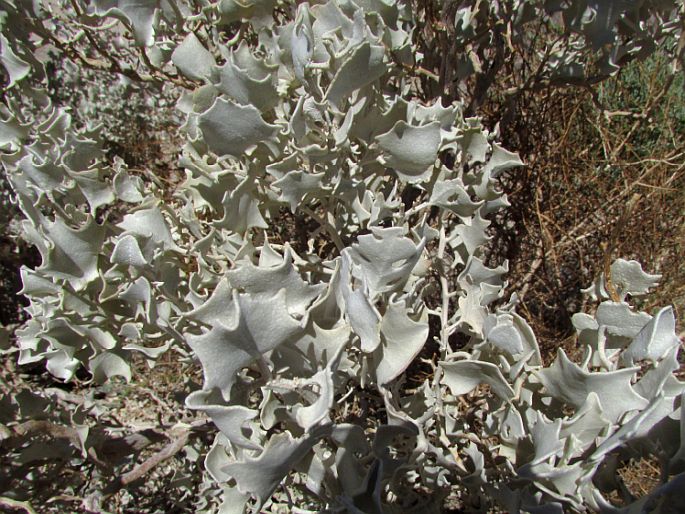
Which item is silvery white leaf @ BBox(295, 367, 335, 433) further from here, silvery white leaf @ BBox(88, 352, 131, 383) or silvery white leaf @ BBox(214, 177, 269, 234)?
silvery white leaf @ BBox(88, 352, 131, 383)

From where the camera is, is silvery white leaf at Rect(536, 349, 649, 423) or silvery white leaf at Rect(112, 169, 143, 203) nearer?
silvery white leaf at Rect(536, 349, 649, 423)

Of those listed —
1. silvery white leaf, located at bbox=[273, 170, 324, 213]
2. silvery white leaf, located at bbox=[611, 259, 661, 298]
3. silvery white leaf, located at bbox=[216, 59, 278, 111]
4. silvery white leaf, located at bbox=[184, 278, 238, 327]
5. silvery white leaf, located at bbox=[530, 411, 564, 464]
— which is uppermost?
silvery white leaf, located at bbox=[216, 59, 278, 111]

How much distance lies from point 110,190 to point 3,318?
89.7 inches

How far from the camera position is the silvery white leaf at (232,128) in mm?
760

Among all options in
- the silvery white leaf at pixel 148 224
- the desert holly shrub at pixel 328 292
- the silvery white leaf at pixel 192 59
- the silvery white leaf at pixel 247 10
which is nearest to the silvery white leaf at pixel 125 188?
the desert holly shrub at pixel 328 292

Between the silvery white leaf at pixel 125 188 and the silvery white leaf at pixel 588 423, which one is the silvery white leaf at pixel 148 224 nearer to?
the silvery white leaf at pixel 125 188

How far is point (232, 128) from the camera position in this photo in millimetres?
790

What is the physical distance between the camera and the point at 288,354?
71 cm

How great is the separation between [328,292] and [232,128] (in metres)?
0.28

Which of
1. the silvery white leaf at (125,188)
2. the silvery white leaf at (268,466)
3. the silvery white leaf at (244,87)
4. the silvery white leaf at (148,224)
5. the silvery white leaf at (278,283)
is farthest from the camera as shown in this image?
the silvery white leaf at (125,188)

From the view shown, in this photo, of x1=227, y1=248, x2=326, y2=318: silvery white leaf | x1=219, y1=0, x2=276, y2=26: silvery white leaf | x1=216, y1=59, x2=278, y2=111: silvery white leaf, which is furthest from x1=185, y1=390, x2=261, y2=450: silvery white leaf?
x1=219, y1=0, x2=276, y2=26: silvery white leaf

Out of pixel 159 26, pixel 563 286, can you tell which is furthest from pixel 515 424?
pixel 563 286

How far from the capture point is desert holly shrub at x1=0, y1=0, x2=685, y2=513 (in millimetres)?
628

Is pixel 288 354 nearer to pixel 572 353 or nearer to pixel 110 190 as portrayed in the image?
pixel 110 190
